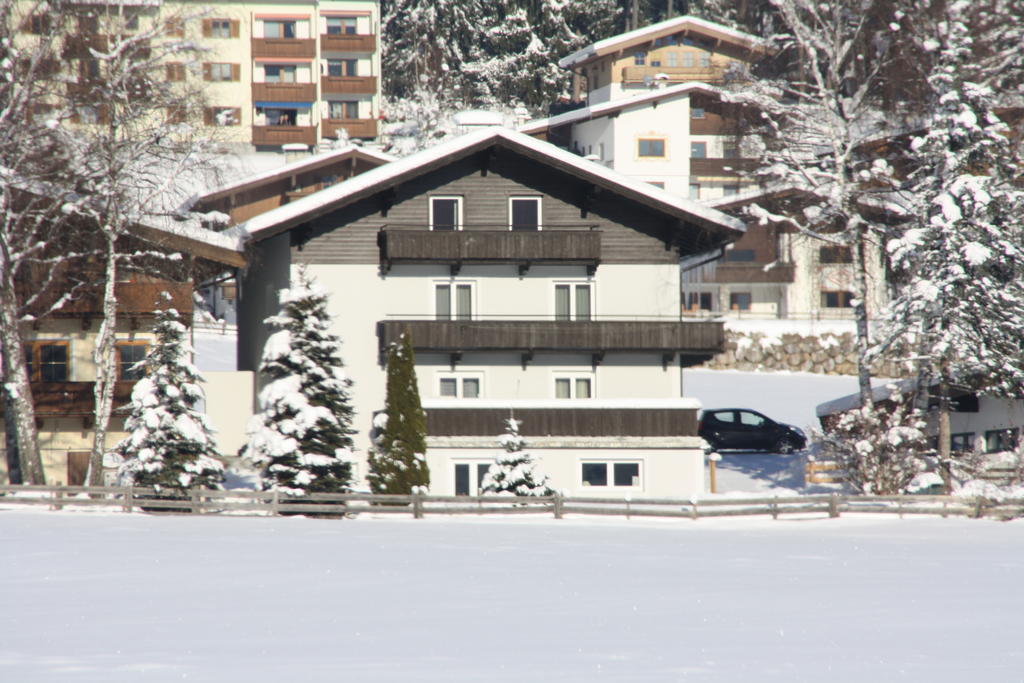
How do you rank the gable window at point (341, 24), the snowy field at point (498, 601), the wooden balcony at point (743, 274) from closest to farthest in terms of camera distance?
the snowy field at point (498, 601) → the wooden balcony at point (743, 274) → the gable window at point (341, 24)

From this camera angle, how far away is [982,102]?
33375 mm

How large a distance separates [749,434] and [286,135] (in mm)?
55990

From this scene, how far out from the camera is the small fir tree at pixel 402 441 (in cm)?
3106

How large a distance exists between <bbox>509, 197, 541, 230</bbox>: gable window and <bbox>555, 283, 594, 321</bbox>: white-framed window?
1831 millimetres

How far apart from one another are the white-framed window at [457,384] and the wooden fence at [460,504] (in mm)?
3823

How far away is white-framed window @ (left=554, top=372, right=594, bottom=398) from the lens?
36.1m

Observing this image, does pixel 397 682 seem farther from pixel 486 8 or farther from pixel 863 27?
pixel 486 8

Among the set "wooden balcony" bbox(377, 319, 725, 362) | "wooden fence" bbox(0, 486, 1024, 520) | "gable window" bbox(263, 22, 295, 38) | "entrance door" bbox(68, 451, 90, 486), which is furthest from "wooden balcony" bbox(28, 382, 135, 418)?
"gable window" bbox(263, 22, 295, 38)

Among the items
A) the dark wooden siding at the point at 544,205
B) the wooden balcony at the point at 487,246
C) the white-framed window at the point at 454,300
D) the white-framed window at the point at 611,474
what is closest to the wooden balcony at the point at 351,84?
the dark wooden siding at the point at 544,205

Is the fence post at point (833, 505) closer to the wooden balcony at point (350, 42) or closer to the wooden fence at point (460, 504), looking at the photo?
the wooden fence at point (460, 504)

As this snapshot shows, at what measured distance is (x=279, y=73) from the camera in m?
92.1

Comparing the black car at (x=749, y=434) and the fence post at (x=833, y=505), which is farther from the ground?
the black car at (x=749, y=434)

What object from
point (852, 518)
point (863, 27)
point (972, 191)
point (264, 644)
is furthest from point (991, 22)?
point (264, 644)

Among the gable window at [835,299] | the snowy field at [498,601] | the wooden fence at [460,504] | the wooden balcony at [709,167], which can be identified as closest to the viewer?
the snowy field at [498,601]
